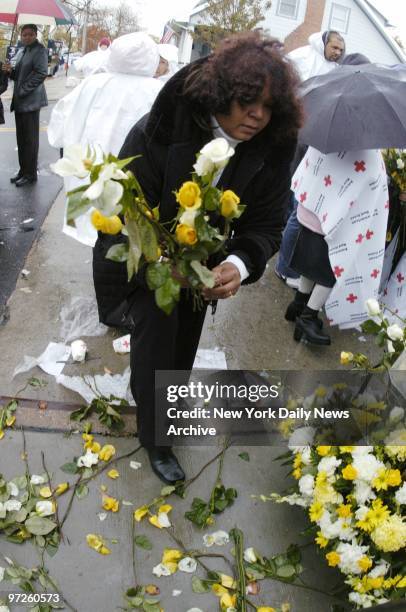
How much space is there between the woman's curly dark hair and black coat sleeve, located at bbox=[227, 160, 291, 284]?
340mm

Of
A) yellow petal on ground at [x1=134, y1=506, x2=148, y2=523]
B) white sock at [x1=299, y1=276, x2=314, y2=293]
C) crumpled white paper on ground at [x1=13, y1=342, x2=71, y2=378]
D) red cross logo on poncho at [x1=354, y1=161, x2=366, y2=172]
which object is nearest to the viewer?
yellow petal on ground at [x1=134, y1=506, x2=148, y2=523]

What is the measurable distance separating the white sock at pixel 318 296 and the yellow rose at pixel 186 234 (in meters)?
2.10

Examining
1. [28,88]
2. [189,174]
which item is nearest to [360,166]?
[189,174]

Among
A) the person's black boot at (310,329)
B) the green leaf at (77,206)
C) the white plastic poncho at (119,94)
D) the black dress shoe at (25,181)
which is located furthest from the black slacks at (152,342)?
the black dress shoe at (25,181)

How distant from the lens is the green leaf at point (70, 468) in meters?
2.39

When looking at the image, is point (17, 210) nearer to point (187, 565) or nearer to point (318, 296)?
point (318, 296)

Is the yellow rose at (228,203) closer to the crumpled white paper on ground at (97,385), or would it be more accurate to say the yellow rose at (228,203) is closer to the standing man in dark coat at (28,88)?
the crumpled white paper on ground at (97,385)

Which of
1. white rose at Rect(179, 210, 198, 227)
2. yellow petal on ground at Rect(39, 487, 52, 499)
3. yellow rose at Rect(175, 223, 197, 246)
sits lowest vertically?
yellow petal on ground at Rect(39, 487, 52, 499)

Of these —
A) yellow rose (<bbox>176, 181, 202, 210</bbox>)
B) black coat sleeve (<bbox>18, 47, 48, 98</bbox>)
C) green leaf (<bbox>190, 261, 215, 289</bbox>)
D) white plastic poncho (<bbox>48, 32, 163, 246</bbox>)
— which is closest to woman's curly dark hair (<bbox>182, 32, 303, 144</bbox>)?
yellow rose (<bbox>176, 181, 202, 210</bbox>)

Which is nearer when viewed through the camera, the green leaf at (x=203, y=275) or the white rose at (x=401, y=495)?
the green leaf at (x=203, y=275)

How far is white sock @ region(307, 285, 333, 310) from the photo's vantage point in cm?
354

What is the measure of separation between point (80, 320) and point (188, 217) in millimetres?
2140

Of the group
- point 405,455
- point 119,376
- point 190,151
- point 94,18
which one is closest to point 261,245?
point 190,151

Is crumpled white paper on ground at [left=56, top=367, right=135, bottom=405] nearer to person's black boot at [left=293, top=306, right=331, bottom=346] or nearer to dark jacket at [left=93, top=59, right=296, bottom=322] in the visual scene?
dark jacket at [left=93, top=59, right=296, bottom=322]
